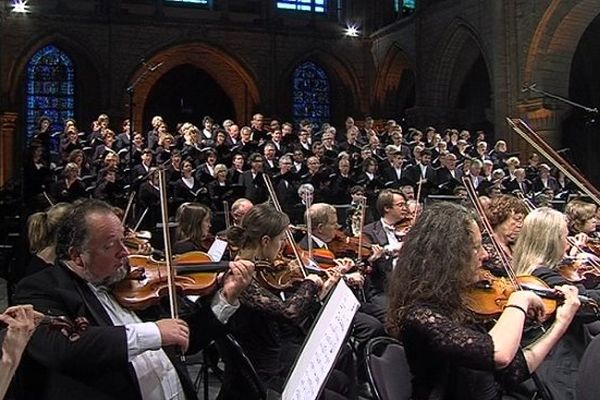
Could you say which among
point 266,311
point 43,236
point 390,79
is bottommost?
point 266,311

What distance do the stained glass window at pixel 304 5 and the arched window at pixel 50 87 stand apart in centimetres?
619

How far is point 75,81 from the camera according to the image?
740 inches

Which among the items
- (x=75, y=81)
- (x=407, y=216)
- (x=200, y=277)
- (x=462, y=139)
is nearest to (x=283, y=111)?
(x=75, y=81)

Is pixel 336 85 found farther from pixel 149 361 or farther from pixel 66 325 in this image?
pixel 66 325

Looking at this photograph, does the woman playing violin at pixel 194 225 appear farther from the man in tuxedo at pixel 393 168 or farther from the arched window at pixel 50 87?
the arched window at pixel 50 87

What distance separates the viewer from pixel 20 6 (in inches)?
687

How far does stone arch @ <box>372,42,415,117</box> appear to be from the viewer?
66.1ft

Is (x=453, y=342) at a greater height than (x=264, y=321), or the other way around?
(x=453, y=342)

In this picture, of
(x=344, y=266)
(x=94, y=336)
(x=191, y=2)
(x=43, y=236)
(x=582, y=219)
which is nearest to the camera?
(x=94, y=336)

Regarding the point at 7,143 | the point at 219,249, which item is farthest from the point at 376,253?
the point at 7,143

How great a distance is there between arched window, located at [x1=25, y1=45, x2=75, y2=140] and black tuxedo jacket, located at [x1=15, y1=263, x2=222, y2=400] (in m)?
17.2

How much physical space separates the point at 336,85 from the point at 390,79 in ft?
5.35

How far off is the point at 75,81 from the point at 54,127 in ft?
4.46

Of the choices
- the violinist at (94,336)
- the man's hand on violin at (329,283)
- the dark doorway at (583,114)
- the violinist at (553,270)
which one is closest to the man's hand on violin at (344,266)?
the man's hand on violin at (329,283)
